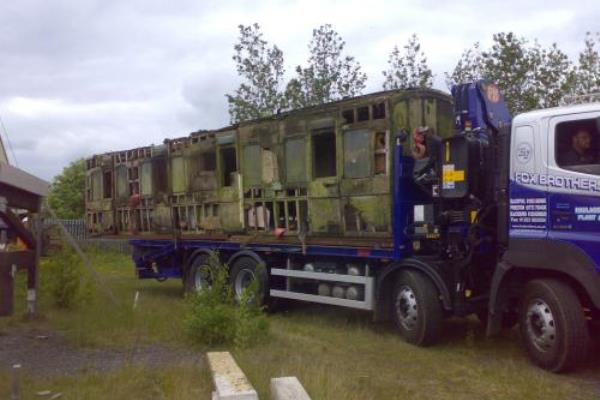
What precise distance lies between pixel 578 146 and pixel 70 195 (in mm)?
37388

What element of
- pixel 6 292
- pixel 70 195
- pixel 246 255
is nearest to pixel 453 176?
pixel 246 255

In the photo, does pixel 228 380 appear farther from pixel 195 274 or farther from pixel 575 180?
pixel 195 274

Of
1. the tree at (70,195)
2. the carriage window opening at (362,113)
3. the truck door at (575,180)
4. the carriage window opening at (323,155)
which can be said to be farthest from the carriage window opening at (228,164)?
the tree at (70,195)

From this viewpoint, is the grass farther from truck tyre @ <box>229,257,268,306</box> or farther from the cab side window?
the cab side window

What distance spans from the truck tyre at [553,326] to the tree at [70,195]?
117ft

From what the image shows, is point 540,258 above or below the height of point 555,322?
above

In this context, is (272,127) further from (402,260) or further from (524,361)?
(524,361)

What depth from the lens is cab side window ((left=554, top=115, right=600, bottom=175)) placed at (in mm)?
7035

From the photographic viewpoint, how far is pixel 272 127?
445 inches

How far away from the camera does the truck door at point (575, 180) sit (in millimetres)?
6871

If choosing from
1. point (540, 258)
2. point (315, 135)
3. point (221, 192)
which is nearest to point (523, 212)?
point (540, 258)

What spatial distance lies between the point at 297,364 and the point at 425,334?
2.00 meters

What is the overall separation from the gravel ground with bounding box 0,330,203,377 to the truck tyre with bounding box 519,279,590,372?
12.0 feet

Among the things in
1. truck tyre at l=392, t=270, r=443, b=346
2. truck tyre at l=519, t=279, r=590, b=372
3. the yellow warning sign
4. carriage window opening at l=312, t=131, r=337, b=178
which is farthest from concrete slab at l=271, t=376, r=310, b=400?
carriage window opening at l=312, t=131, r=337, b=178
